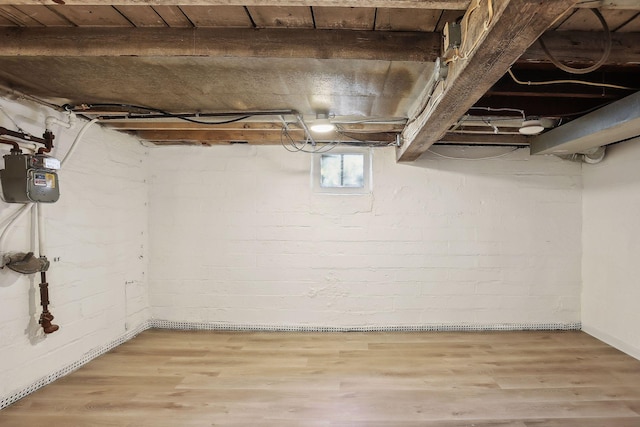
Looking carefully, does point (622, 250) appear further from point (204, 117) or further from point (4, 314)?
point (4, 314)

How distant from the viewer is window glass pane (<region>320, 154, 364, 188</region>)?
10.6 feet

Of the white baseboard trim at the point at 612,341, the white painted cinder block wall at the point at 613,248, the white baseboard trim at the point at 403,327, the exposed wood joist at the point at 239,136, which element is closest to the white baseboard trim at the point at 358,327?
the white baseboard trim at the point at 403,327

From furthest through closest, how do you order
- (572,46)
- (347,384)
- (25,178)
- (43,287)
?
(347,384), (43,287), (25,178), (572,46)

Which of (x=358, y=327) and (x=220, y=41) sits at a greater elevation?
(x=220, y=41)

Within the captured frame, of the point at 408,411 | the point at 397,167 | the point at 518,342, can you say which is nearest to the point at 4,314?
the point at 408,411

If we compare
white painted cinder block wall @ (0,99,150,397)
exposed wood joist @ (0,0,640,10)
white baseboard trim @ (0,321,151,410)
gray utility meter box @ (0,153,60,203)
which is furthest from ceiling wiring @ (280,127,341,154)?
white baseboard trim @ (0,321,151,410)

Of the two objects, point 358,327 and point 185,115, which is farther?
point 358,327

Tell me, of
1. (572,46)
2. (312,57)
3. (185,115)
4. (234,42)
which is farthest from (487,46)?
(185,115)

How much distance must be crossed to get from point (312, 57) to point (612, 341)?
3464 mm

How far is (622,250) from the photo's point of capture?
2.79 meters

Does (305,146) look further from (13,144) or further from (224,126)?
(13,144)

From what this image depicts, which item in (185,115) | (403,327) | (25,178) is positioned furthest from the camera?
(403,327)

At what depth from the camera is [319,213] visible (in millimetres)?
3232

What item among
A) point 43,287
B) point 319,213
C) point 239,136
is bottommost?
point 43,287
